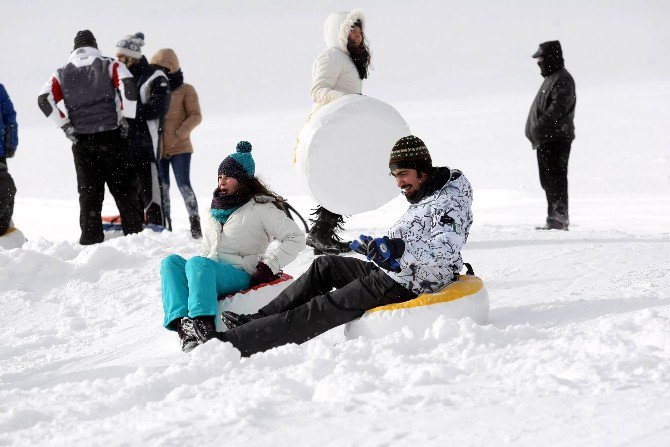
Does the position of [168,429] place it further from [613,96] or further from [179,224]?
[613,96]

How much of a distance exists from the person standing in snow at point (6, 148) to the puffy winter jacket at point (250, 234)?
3300 mm

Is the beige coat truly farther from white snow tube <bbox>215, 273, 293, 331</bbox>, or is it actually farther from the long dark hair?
white snow tube <bbox>215, 273, 293, 331</bbox>

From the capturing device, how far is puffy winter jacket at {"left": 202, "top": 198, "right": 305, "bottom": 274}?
184 inches

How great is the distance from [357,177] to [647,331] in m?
3.14

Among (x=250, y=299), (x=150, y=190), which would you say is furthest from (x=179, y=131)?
(x=250, y=299)

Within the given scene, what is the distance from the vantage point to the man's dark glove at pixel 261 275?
4.65 metres

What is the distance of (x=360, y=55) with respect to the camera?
6.34 metres

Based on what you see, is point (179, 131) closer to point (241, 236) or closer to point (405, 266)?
point (241, 236)

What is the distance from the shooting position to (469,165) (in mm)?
18594

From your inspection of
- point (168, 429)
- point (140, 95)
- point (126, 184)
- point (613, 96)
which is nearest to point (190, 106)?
point (140, 95)

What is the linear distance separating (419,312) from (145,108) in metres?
4.64

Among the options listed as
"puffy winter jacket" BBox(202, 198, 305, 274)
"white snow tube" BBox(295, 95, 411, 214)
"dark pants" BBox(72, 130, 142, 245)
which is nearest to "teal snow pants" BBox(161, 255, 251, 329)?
"puffy winter jacket" BBox(202, 198, 305, 274)

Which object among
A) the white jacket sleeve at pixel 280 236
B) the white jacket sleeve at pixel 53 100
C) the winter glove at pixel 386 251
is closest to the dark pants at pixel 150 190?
the white jacket sleeve at pixel 53 100

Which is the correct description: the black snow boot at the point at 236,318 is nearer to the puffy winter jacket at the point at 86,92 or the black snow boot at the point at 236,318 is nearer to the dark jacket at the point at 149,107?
the puffy winter jacket at the point at 86,92
